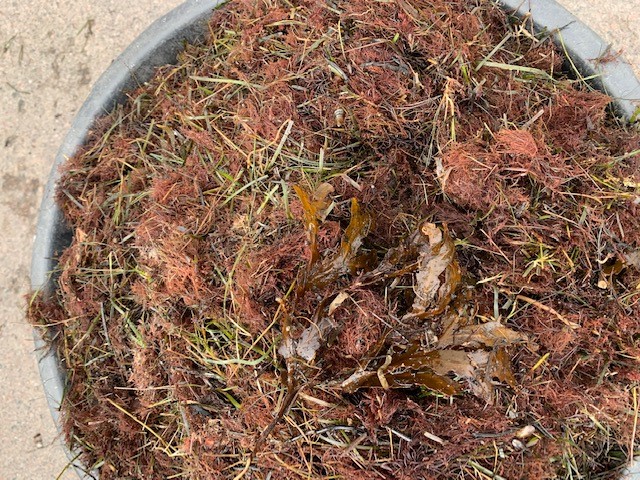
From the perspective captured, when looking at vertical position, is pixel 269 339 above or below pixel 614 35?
below

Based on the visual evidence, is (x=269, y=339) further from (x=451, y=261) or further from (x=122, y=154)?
(x=122, y=154)

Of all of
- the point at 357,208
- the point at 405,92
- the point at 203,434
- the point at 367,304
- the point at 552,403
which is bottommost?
the point at 203,434

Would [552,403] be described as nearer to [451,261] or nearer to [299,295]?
[451,261]

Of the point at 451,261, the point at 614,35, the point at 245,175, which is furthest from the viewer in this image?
the point at 614,35

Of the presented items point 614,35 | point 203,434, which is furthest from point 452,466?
point 614,35

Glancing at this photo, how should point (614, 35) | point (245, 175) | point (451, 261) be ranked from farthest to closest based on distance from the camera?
point (614, 35)
point (245, 175)
point (451, 261)

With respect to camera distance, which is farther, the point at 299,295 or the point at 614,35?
the point at 614,35
